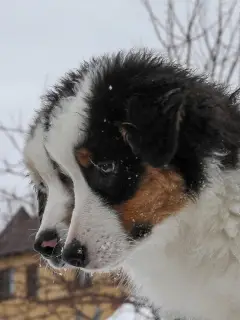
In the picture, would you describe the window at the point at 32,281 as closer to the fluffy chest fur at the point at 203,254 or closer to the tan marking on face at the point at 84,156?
the fluffy chest fur at the point at 203,254

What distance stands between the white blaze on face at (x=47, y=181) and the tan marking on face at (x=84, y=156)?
1.11 ft

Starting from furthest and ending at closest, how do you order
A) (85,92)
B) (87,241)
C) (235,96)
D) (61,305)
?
1. (61,305)
2. (235,96)
3. (85,92)
4. (87,241)

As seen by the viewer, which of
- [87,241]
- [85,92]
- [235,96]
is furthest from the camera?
[235,96]

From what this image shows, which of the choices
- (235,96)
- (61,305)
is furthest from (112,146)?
(61,305)

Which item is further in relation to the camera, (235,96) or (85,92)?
(235,96)

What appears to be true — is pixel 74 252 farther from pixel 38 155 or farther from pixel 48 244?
pixel 38 155

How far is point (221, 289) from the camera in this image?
2.84 metres

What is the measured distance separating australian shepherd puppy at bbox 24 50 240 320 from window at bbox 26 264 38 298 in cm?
377

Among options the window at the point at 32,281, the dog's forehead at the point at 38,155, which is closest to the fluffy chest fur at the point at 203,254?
the dog's forehead at the point at 38,155

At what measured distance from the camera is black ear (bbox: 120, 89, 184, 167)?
263cm

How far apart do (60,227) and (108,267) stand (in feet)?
1.13

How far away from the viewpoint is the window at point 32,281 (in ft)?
21.9

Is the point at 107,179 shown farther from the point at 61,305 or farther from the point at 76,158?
the point at 61,305

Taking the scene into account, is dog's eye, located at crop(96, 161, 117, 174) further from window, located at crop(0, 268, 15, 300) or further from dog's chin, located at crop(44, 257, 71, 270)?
window, located at crop(0, 268, 15, 300)
